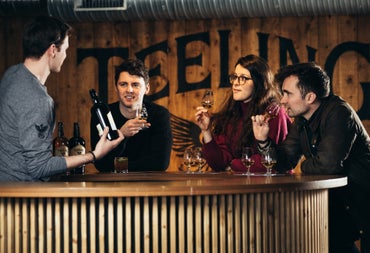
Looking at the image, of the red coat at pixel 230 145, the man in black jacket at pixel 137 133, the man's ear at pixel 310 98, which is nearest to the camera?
the man's ear at pixel 310 98

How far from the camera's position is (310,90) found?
4473 mm

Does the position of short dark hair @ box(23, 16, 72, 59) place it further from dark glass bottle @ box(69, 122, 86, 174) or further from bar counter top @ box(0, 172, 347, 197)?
dark glass bottle @ box(69, 122, 86, 174)

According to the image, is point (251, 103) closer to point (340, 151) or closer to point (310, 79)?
point (310, 79)

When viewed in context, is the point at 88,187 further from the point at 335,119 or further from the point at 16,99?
the point at 335,119

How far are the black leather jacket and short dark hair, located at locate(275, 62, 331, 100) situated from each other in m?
0.07

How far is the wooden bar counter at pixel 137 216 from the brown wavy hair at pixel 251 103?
3.79ft

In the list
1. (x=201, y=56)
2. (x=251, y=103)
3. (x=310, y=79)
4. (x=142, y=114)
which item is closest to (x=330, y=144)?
(x=310, y=79)

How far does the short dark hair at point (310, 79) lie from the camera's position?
14.7 feet

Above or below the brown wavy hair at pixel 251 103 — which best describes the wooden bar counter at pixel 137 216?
below

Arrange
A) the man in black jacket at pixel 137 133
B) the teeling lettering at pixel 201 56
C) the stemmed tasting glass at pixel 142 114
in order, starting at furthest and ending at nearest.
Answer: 1. the teeling lettering at pixel 201 56
2. the man in black jacket at pixel 137 133
3. the stemmed tasting glass at pixel 142 114

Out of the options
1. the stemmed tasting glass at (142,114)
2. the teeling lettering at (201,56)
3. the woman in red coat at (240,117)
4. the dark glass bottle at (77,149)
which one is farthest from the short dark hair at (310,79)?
the teeling lettering at (201,56)

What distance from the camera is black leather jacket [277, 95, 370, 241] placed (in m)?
4.21

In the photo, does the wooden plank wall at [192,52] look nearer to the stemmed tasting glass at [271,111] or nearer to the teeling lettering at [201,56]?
the teeling lettering at [201,56]

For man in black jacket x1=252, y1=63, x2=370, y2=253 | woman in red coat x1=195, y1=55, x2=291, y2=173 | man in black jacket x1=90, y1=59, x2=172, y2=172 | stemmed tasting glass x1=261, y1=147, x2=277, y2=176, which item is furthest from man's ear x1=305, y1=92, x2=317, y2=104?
man in black jacket x1=90, y1=59, x2=172, y2=172
